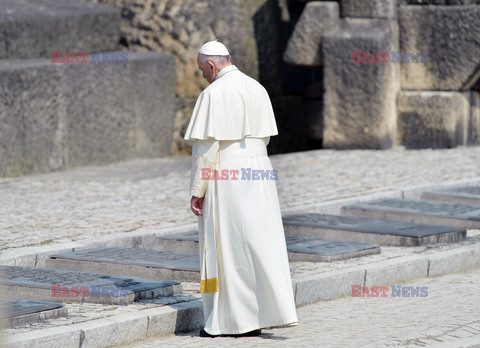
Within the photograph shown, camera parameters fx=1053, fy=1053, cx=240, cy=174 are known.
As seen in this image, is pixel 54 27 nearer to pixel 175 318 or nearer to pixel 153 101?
pixel 153 101

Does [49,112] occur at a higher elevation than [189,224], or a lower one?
higher

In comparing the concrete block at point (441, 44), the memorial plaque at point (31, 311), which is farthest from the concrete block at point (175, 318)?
the concrete block at point (441, 44)

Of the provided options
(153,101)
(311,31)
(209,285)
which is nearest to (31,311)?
(209,285)

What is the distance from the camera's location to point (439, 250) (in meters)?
6.53

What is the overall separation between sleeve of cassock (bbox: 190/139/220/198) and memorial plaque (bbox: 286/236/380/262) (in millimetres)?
1422

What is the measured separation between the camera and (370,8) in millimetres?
11555

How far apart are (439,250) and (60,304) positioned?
2697mm

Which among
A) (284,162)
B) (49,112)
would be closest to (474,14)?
(284,162)

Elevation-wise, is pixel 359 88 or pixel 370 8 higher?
pixel 370 8

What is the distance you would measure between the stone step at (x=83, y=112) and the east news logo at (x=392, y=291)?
15.0 feet

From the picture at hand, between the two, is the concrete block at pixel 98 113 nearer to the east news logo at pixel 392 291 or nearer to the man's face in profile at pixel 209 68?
the east news logo at pixel 392 291

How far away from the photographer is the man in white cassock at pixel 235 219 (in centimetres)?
481

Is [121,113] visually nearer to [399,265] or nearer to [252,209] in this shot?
[399,265]

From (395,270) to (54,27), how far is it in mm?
5687
